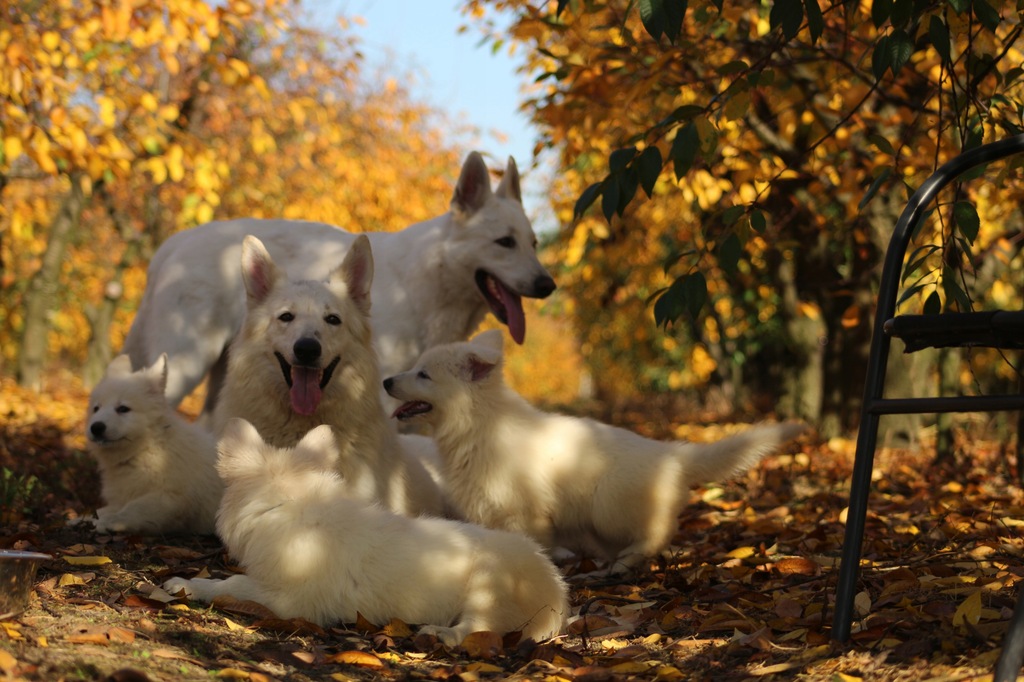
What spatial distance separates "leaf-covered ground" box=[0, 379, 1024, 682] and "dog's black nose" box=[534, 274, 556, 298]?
72.8 inches

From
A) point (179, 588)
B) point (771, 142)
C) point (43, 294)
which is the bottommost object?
point (179, 588)

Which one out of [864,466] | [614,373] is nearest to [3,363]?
[614,373]

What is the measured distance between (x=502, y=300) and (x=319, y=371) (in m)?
2.30

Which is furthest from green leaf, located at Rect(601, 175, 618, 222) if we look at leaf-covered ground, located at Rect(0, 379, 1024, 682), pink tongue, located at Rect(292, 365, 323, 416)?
pink tongue, located at Rect(292, 365, 323, 416)

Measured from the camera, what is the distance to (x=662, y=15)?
3.37m

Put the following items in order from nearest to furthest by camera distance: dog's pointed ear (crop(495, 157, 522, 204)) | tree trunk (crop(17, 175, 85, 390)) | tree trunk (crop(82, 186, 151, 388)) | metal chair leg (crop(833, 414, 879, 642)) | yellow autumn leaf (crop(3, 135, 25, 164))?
1. metal chair leg (crop(833, 414, 879, 642))
2. yellow autumn leaf (crop(3, 135, 25, 164))
3. dog's pointed ear (crop(495, 157, 522, 204))
4. tree trunk (crop(17, 175, 85, 390))
5. tree trunk (crop(82, 186, 151, 388))

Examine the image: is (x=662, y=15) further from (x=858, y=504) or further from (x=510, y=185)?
(x=510, y=185)

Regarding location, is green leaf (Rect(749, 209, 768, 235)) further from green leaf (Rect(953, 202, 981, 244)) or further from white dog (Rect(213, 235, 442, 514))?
white dog (Rect(213, 235, 442, 514))

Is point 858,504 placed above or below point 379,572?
above

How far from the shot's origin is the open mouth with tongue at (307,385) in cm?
499

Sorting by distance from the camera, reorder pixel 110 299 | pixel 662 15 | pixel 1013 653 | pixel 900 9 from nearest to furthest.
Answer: pixel 1013 653, pixel 662 15, pixel 900 9, pixel 110 299

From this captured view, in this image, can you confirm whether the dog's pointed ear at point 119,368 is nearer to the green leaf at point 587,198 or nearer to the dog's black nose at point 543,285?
the dog's black nose at point 543,285

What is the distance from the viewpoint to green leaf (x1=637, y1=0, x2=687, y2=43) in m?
3.36

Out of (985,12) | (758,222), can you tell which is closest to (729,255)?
(758,222)
